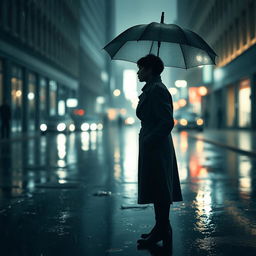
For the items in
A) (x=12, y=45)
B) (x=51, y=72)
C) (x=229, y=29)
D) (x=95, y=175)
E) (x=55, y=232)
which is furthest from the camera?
(x=51, y=72)

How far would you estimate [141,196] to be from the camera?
4.60 m

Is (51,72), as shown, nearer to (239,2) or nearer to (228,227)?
(239,2)

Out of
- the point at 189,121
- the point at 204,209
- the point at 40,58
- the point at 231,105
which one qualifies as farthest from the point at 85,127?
the point at 204,209

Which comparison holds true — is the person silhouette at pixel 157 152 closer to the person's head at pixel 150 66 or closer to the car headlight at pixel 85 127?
the person's head at pixel 150 66

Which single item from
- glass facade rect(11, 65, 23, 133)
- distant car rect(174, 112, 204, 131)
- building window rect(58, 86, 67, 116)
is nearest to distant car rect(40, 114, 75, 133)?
glass facade rect(11, 65, 23, 133)

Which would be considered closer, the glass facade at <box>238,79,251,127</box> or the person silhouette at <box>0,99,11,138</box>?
the person silhouette at <box>0,99,11,138</box>

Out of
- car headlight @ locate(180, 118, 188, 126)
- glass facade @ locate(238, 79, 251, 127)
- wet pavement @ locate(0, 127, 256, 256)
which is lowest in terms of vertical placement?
wet pavement @ locate(0, 127, 256, 256)

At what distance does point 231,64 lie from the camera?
41.5 meters

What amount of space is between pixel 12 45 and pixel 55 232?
29.5 meters

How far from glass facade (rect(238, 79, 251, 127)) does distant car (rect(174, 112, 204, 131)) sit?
3.50 meters

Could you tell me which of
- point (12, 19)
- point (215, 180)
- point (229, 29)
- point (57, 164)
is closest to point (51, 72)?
point (12, 19)

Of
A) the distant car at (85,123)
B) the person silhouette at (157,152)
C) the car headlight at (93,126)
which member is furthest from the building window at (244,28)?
the person silhouette at (157,152)

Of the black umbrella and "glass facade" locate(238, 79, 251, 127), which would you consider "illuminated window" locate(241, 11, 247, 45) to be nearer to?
"glass facade" locate(238, 79, 251, 127)

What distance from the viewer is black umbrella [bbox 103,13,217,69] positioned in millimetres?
5469
